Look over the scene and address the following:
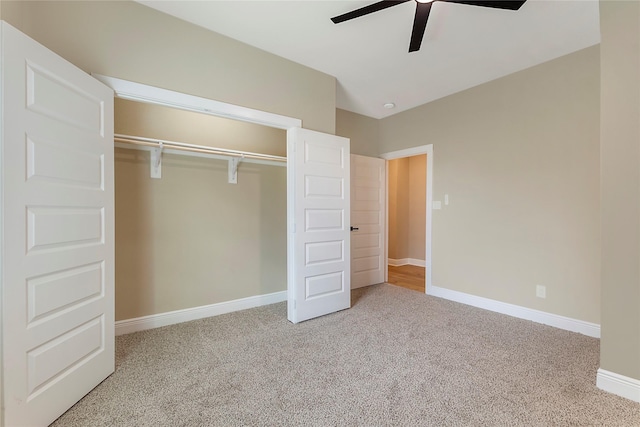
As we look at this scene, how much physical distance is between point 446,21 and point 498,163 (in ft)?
5.73

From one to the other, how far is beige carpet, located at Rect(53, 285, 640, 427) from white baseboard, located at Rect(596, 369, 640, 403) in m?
0.06

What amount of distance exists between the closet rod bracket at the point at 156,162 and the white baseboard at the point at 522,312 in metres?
3.70

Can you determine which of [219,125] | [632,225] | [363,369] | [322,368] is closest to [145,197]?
[219,125]

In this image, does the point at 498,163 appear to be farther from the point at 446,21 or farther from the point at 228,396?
the point at 228,396

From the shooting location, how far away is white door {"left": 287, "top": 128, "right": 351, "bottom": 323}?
9.14 ft

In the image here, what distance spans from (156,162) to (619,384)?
3918mm

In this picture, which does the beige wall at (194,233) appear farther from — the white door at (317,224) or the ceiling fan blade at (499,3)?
the ceiling fan blade at (499,3)

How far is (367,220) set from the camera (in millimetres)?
4293

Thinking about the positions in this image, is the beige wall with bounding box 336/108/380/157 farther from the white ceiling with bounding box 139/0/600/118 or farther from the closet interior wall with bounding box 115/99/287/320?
the closet interior wall with bounding box 115/99/287/320

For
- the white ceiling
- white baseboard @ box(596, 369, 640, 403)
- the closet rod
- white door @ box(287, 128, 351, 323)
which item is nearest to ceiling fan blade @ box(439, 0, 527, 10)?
the white ceiling

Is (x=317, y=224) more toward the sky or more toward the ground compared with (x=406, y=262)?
more toward the sky

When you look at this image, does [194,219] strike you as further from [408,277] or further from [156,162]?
[408,277]

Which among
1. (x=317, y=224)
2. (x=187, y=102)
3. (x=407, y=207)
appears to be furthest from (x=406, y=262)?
(x=187, y=102)

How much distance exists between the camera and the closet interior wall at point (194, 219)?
103 inches
